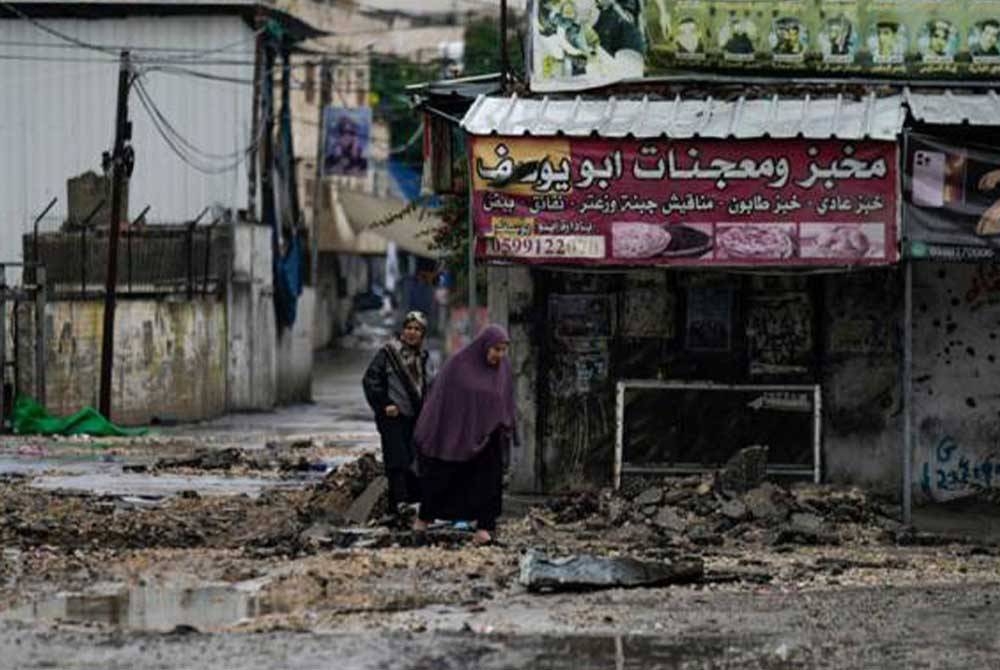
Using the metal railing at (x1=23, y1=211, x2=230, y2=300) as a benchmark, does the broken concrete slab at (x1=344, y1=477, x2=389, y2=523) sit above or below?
below

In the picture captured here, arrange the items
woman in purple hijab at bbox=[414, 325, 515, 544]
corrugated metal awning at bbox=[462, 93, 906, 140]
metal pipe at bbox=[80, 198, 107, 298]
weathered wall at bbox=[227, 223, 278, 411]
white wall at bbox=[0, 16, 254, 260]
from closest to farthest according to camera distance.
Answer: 1. woman in purple hijab at bbox=[414, 325, 515, 544]
2. corrugated metal awning at bbox=[462, 93, 906, 140]
3. metal pipe at bbox=[80, 198, 107, 298]
4. weathered wall at bbox=[227, 223, 278, 411]
5. white wall at bbox=[0, 16, 254, 260]

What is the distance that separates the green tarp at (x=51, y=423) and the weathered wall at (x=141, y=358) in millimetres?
4099

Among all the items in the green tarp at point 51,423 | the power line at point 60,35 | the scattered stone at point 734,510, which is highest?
the power line at point 60,35

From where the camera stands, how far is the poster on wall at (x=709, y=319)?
1827 centimetres

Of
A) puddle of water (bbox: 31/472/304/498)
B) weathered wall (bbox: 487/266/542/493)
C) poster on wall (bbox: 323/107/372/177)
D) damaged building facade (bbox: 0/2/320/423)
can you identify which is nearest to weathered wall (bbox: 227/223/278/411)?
damaged building facade (bbox: 0/2/320/423)

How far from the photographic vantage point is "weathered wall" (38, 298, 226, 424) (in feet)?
117

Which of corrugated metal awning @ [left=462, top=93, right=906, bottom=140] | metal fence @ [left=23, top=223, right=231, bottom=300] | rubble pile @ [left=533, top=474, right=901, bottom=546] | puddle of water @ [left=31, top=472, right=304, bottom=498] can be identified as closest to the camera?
rubble pile @ [left=533, top=474, right=901, bottom=546]

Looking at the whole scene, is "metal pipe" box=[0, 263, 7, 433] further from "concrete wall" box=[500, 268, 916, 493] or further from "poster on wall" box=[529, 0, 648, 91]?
"poster on wall" box=[529, 0, 648, 91]

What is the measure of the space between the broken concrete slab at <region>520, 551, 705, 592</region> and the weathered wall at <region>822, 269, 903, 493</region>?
5.50m

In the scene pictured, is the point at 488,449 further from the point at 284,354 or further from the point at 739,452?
the point at 284,354

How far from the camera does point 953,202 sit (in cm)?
1616

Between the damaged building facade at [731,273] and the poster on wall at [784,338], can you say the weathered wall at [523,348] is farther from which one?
the poster on wall at [784,338]

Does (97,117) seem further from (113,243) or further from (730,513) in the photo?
(730,513)

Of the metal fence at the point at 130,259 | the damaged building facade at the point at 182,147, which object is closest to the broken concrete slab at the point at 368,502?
the metal fence at the point at 130,259
